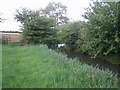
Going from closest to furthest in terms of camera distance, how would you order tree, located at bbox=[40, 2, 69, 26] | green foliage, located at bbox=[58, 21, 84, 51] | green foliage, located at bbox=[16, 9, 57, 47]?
green foliage, located at bbox=[16, 9, 57, 47] → green foliage, located at bbox=[58, 21, 84, 51] → tree, located at bbox=[40, 2, 69, 26]

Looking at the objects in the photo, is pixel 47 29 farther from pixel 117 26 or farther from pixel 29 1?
pixel 117 26

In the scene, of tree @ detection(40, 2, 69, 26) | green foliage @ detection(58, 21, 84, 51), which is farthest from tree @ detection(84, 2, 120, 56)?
tree @ detection(40, 2, 69, 26)

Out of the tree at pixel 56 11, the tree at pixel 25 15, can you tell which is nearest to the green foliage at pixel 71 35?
the tree at pixel 25 15

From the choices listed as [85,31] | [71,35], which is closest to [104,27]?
[85,31]

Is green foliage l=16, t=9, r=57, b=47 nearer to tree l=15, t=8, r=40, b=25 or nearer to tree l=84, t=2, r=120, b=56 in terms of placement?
tree l=15, t=8, r=40, b=25

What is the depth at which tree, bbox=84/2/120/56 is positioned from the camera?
18.5 feet

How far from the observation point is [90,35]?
6812 mm

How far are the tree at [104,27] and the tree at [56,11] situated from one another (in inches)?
692

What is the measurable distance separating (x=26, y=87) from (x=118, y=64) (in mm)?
6316

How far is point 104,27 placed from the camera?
5883mm

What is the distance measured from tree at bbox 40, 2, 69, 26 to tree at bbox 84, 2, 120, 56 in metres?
17.6

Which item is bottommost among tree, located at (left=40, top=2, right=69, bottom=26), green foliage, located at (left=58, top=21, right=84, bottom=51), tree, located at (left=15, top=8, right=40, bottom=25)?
green foliage, located at (left=58, top=21, right=84, bottom=51)

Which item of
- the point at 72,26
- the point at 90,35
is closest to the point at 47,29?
the point at 72,26

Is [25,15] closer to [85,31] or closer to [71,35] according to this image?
[71,35]
